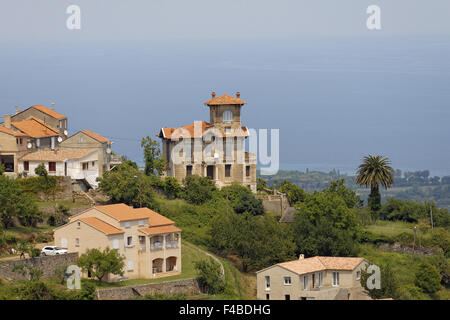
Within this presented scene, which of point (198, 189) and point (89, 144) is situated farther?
point (198, 189)

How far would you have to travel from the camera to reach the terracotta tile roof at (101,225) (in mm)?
55581

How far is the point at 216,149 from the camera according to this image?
249 ft

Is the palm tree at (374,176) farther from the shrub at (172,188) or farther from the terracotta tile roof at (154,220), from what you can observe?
the terracotta tile roof at (154,220)

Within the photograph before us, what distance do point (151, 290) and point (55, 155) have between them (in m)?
17.8

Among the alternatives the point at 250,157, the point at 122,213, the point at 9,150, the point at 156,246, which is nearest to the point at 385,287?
the point at 156,246

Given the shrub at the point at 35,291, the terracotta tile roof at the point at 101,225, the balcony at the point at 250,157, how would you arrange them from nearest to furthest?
the shrub at the point at 35,291 < the terracotta tile roof at the point at 101,225 < the balcony at the point at 250,157

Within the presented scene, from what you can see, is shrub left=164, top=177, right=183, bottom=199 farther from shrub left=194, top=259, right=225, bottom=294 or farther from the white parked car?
the white parked car

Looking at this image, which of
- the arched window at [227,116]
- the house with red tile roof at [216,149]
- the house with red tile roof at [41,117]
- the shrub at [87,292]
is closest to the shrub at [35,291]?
the shrub at [87,292]

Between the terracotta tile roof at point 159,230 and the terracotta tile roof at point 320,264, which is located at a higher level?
the terracotta tile roof at point 159,230

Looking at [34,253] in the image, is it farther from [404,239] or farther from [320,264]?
[404,239]

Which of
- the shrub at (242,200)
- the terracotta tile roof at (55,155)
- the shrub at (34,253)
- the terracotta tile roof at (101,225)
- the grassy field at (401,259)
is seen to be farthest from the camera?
the shrub at (242,200)

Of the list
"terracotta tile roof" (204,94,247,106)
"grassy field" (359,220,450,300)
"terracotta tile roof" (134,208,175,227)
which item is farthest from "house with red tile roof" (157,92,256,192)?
"terracotta tile roof" (134,208,175,227)

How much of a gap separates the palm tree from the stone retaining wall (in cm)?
2255
